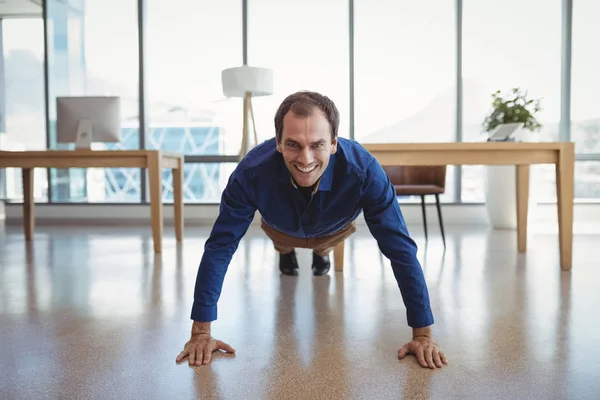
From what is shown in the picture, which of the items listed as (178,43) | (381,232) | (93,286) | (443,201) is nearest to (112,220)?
(178,43)

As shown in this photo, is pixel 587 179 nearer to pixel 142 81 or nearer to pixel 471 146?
pixel 471 146

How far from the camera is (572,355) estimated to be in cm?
131

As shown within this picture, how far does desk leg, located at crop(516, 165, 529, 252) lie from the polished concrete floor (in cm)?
26

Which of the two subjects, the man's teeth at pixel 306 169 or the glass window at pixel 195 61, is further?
the glass window at pixel 195 61

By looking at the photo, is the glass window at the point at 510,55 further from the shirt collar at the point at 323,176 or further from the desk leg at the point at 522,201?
the shirt collar at the point at 323,176

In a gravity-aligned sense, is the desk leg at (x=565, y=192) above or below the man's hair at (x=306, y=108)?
below

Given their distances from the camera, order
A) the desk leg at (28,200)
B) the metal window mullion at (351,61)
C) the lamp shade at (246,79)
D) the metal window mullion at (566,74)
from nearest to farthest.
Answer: the desk leg at (28,200) → the lamp shade at (246,79) → the metal window mullion at (566,74) → the metal window mullion at (351,61)

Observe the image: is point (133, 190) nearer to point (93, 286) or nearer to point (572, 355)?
point (93, 286)

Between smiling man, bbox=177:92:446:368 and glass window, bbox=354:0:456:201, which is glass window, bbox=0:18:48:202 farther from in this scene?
smiling man, bbox=177:92:446:368

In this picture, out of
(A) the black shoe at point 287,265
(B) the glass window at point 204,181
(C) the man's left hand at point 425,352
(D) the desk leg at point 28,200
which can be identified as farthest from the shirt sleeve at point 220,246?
(B) the glass window at point 204,181

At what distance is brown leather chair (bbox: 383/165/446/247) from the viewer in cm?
326

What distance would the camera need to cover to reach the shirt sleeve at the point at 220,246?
130 cm

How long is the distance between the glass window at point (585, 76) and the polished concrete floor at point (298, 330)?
2.52 m

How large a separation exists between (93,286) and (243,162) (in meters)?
1.23
